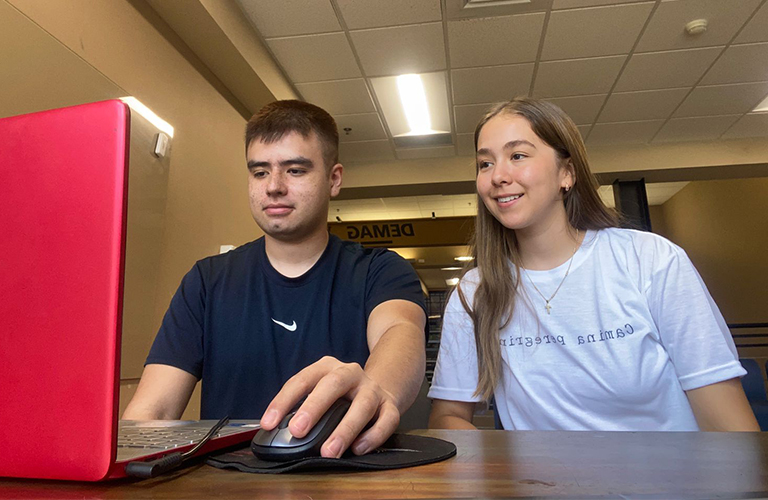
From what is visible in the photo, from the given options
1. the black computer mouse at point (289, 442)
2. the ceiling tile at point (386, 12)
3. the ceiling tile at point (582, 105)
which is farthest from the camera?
the ceiling tile at point (582, 105)

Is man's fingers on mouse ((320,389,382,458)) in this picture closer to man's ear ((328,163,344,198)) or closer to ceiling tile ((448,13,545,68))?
man's ear ((328,163,344,198))

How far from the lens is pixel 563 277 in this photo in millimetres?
1275

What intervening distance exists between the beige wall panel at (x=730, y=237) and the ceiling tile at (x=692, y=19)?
12.2 ft

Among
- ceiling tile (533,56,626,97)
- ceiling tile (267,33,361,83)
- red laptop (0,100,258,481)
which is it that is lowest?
red laptop (0,100,258,481)

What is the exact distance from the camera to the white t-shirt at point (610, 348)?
1.12m

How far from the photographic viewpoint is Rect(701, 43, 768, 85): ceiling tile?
12.5 ft

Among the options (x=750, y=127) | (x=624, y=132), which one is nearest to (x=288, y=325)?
(x=624, y=132)

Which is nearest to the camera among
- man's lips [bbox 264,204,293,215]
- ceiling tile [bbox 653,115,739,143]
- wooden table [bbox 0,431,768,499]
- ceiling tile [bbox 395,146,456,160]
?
wooden table [bbox 0,431,768,499]

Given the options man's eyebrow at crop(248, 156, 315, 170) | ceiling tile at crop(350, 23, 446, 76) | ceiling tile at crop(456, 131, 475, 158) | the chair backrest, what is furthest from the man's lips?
ceiling tile at crop(456, 131, 475, 158)

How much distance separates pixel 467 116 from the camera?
484 cm

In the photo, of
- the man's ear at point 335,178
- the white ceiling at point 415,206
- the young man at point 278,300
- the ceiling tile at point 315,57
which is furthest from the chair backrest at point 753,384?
the white ceiling at point 415,206

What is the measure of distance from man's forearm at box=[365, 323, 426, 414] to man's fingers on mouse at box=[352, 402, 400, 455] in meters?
0.17

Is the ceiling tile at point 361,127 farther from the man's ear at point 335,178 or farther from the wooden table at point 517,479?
the wooden table at point 517,479

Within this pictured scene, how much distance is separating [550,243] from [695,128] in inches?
192
